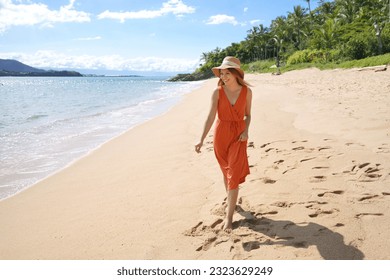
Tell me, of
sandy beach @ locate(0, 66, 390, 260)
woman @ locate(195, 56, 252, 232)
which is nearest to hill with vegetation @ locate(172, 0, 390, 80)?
sandy beach @ locate(0, 66, 390, 260)

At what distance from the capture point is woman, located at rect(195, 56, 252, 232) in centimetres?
296

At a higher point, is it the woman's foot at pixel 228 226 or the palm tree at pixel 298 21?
the palm tree at pixel 298 21

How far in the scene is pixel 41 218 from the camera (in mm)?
3846

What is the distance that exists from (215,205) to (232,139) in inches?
37.8

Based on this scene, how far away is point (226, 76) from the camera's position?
2953 mm

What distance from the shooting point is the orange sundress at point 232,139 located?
9.80 ft

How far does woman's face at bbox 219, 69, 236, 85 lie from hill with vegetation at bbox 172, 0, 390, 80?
2256 centimetres

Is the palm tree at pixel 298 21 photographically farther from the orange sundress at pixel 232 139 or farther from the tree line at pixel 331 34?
the orange sundress at pixel 232 139

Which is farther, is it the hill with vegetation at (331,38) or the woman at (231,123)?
the hill with vegetation at (331,38)

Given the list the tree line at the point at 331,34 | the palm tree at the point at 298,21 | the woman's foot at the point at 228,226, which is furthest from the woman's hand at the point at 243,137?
the palm tree at the point at 298,21

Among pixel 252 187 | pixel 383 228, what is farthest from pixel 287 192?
pixel 383 228

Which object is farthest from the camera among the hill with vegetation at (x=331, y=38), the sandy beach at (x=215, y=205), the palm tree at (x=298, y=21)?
the palm tree at (x=298, y=21)

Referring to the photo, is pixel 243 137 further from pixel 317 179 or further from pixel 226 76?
pixel 317 179
